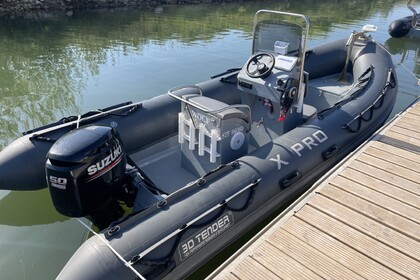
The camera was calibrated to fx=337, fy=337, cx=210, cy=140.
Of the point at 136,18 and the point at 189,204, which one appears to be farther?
the point at 136,18

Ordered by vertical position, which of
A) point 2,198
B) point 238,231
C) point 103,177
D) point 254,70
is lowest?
point 2,198

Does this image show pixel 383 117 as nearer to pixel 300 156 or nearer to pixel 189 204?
pixel 300 156

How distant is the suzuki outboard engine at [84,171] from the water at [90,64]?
86cm

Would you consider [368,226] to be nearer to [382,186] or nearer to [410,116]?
[382,186]

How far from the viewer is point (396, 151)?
3.53m

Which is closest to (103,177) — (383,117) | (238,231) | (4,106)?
(238,231)

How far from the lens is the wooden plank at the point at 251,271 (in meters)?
2.18

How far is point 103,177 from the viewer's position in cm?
256

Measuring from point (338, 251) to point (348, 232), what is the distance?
228 mm

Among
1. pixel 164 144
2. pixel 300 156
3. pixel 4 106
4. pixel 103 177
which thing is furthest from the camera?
pixel 4 106

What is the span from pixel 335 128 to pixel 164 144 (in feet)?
6.65

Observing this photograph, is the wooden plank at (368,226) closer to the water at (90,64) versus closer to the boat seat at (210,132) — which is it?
the boat seat at (210,132)

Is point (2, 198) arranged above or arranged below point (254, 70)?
below

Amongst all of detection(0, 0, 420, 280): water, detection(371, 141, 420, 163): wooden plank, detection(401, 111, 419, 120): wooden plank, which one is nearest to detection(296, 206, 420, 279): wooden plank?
detection(371, 141, 420, 163): wooden plank
